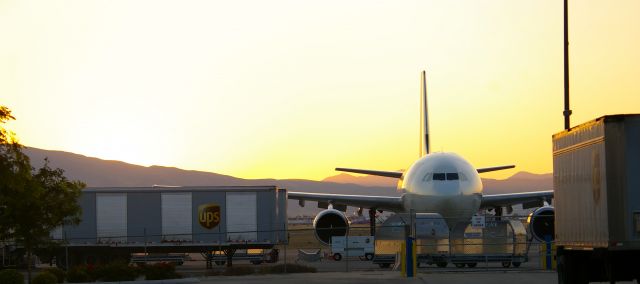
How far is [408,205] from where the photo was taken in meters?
40.4

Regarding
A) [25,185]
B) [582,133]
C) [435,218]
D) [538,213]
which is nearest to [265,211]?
[435,218]

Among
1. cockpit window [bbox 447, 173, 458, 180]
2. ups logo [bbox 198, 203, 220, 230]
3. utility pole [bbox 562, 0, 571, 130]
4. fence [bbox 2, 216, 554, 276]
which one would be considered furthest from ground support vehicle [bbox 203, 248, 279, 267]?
utility pole [bbox 562, 0, 571, 130]

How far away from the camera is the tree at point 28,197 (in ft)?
79.6

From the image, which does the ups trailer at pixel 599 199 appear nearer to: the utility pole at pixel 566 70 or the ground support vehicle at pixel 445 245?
the utility pole at pixel 566 70

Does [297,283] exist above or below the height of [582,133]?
below

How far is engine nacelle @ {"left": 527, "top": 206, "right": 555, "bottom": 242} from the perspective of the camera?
40.5m

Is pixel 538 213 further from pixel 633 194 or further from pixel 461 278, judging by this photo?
pixel 633 194

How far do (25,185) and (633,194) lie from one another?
48.5 feet

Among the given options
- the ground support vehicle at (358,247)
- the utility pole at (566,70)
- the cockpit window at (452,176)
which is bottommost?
the ground support vehicle at (358,247)

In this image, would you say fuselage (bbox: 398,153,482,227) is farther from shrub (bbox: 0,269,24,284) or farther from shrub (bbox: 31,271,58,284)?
shrub (bbox: 0,269,24,284)

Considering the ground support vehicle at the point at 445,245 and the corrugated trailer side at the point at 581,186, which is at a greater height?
the corrugated trailer side at the point at 581,186

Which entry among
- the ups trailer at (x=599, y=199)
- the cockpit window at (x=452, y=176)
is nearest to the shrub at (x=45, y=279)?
the ups trailer at (x=599, y=199)

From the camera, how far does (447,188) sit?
124ft

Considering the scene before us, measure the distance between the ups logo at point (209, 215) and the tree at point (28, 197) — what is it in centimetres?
1021
